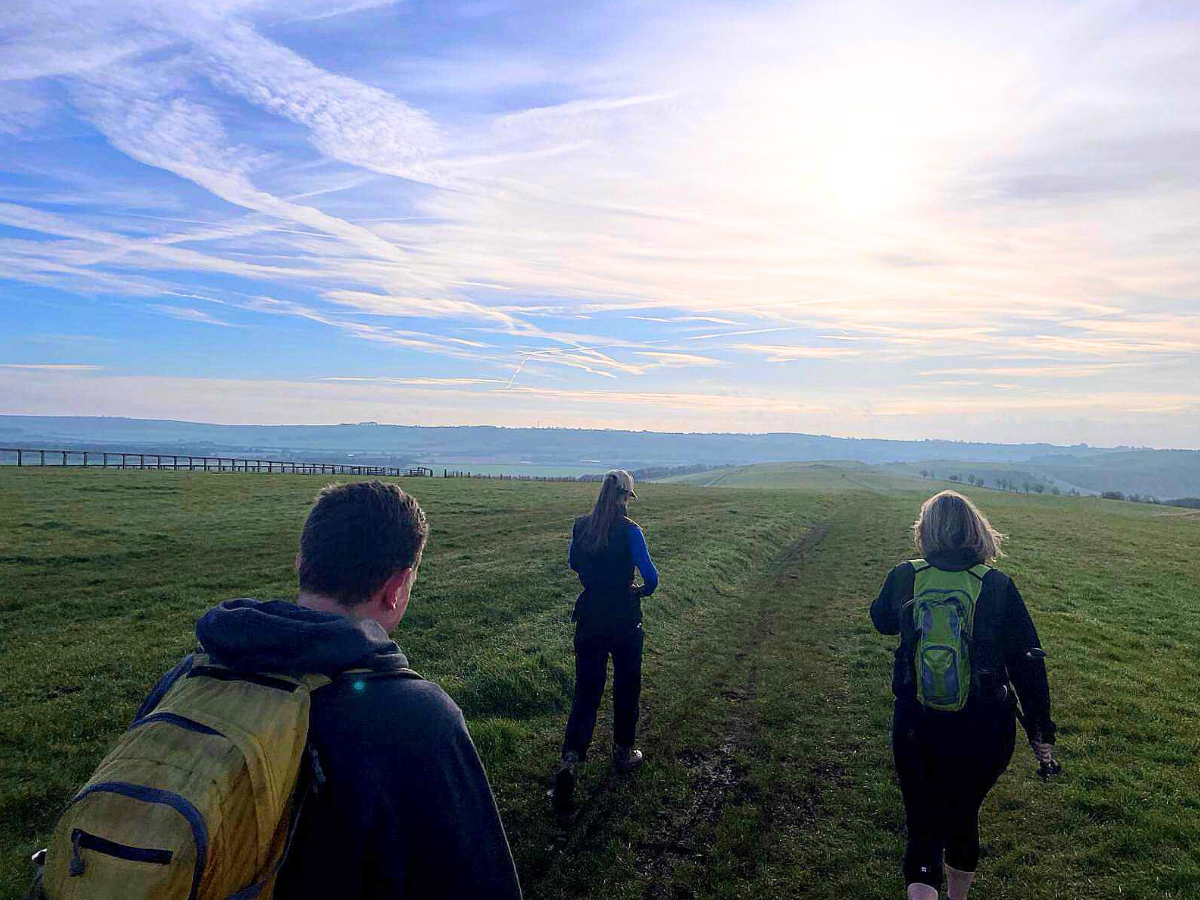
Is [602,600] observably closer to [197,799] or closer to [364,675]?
[364,675]

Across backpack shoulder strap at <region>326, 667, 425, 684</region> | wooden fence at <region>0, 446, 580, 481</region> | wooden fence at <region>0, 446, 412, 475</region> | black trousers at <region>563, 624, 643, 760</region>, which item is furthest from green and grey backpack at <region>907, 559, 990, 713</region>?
wooden fence at <region>0, 446, 412, 475</region>

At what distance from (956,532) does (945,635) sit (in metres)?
0.73

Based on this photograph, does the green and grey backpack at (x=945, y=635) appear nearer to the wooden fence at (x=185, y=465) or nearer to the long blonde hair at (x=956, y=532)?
the long blonde hair at (x=956, y=532)

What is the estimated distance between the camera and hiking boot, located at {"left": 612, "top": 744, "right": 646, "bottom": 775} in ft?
28.0

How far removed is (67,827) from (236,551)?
23.8m

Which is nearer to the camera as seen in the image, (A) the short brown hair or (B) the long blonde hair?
(A) the short brown hair

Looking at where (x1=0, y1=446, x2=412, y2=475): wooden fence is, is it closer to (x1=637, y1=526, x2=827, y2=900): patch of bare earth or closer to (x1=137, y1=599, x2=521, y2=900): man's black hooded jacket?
(x1=637, y1=526, x2=827, y2=900): patch of bare earth

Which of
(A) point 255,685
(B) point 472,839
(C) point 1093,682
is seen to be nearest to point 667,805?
(B) point 472,839

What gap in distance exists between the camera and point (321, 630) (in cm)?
225

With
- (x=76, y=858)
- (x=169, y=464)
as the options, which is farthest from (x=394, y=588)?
(x=169, y=464)

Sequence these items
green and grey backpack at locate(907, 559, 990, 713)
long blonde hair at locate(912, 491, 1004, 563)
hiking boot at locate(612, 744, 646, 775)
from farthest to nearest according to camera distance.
→ hiking boot at locate(612, 744, 646, 775) < long blonde hair at locate(912, 491, 1004, 563) < green and grey backpack at locate(907, 559, 990, 713)

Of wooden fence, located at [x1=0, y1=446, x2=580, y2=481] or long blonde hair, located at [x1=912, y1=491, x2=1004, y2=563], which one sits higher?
long blonde hair, located at [x1=912, y1=491, x2=1004, y2=563]

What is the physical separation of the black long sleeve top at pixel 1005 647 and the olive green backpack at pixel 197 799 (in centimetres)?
446

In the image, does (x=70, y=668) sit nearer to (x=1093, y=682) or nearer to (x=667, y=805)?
(x=667, y=805)
